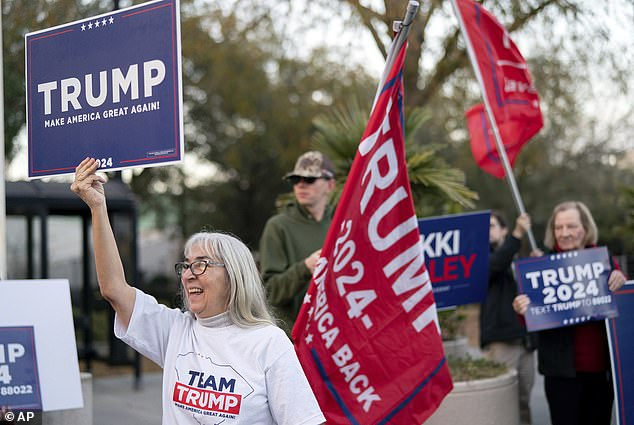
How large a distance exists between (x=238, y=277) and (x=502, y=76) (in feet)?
15.5

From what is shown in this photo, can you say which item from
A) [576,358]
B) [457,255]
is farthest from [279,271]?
[576,358]

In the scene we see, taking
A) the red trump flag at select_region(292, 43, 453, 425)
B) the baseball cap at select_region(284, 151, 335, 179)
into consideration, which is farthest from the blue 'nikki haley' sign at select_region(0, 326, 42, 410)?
the baseball cap at select_region(284, 151, 335, 179)

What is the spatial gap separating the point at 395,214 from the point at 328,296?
1.60 ft

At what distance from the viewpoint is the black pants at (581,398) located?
5234mm

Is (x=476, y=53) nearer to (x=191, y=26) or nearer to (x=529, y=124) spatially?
(x=529, y=124)

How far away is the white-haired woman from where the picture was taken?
2766 millimetres

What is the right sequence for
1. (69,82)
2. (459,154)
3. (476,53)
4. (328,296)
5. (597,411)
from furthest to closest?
(459,154) → (476,53) → (597,411) → (328,296) → (69,82)

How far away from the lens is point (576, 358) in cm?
540

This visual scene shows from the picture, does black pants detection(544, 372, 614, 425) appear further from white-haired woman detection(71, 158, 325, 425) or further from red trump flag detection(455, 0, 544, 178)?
white-haired woman detection(71, 158, 325, 425)

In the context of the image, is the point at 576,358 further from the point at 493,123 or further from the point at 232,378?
the point at 232,378

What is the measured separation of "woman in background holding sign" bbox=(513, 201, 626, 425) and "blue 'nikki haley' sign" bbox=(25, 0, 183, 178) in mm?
3037

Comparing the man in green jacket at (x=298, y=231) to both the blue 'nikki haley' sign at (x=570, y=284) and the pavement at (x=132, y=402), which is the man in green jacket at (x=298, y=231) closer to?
the blue 'nikki haley' sign at (x=570, y=284)

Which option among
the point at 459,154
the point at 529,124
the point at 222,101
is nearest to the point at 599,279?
the point at 529,124

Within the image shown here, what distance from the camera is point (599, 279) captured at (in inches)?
218
